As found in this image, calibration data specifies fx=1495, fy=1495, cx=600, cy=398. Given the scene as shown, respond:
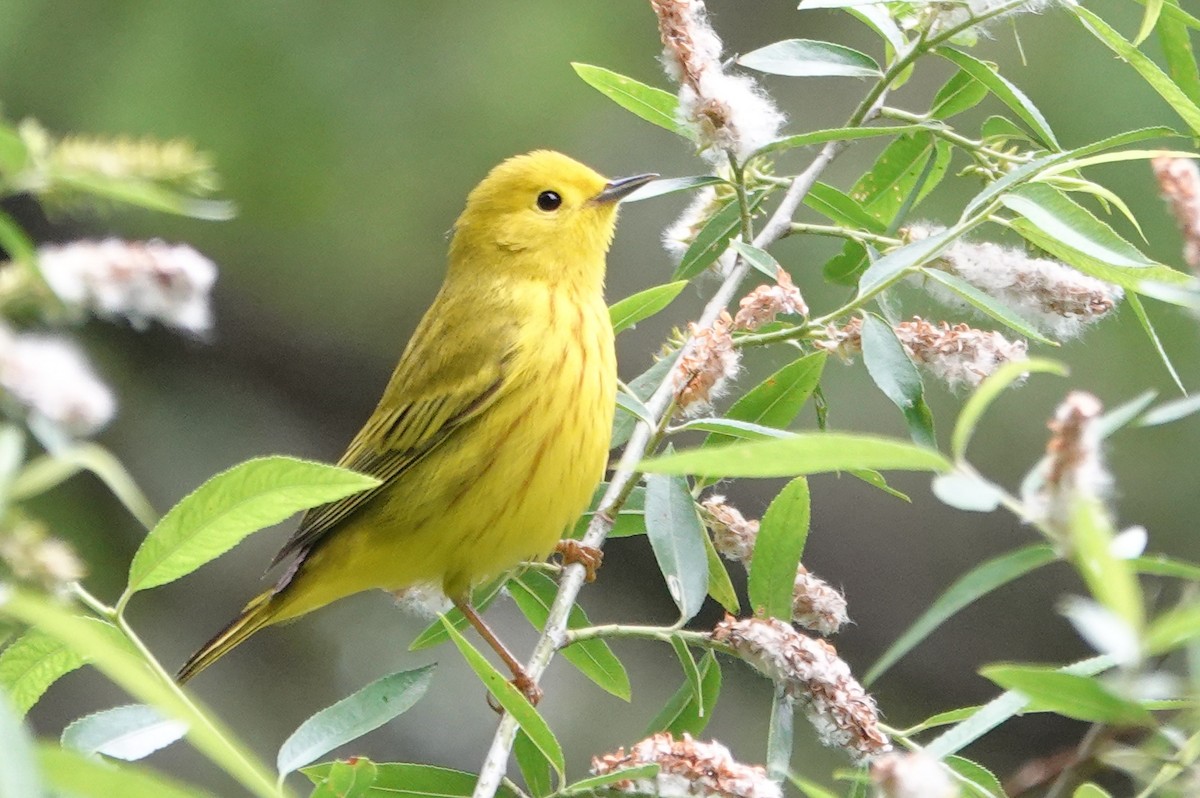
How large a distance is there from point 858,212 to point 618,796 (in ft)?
3.49

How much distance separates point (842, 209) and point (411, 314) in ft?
14.0

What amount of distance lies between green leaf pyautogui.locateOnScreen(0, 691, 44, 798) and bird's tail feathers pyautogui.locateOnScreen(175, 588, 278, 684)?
2067 millimetres

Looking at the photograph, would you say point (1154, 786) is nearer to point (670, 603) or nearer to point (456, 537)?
point (456, 537)

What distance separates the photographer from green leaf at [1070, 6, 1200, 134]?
195 cm

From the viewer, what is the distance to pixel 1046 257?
2248mm

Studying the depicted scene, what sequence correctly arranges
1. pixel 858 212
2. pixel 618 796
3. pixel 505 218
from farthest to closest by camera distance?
pixel 505 218 < pixel 858 212 < pixel 618 796

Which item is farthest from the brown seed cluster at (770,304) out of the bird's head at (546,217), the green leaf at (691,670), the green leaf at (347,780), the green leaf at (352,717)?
the bird's head at (546,217)

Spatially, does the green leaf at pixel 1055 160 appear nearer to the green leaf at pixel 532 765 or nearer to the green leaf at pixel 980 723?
the green leaf at pixel 980 723

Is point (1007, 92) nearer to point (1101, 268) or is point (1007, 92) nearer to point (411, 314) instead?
point (1101, 268)

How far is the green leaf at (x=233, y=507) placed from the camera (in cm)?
138

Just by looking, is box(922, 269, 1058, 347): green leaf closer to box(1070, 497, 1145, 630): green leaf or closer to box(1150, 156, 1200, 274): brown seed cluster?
box(1150, 156, 1200, 274): brown seed cluster

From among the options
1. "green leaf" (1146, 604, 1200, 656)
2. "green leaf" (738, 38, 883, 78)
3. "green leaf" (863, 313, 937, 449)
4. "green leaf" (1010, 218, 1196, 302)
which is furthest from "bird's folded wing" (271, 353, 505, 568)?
"green leaf" (1146, 604, 1200, 656)

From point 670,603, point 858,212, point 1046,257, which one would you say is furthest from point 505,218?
point 670,603

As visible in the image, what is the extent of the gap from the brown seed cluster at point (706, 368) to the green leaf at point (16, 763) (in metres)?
1.35
